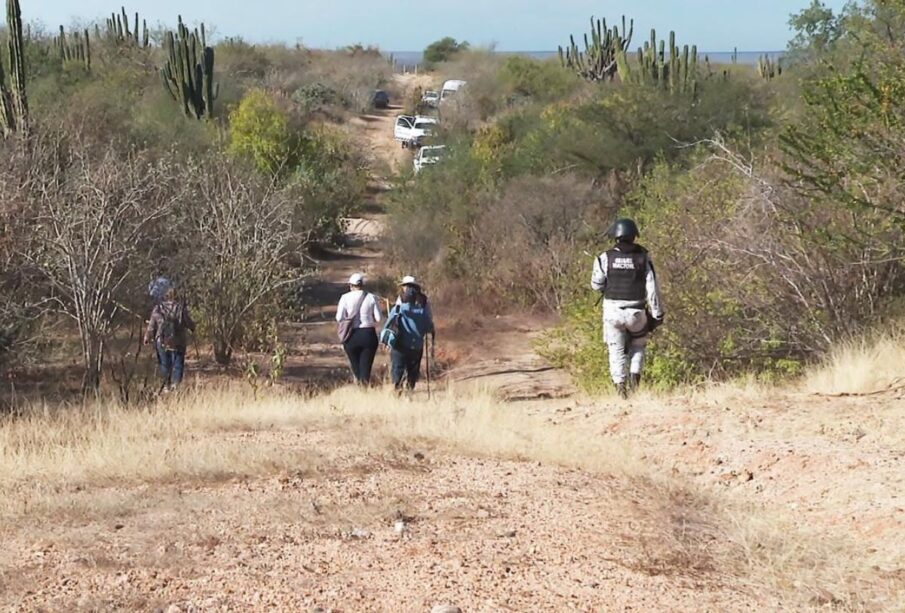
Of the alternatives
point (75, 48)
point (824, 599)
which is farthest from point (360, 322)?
point (75, 48)

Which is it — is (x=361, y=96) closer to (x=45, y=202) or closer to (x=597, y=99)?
(x=597, y=99)

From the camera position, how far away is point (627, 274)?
8.80 m

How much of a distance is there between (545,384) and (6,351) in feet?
23.5

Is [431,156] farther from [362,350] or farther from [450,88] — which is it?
[450,88]

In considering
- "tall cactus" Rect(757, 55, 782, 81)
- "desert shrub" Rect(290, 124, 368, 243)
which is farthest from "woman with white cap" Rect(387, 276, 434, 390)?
"tall cactus" Rect(757, 55, 782, 81)

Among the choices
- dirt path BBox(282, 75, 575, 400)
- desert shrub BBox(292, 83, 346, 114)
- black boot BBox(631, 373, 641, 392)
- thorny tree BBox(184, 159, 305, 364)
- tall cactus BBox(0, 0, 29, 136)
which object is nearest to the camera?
black boot BBox(631, 373, 641, 392)

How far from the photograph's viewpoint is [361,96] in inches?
2584

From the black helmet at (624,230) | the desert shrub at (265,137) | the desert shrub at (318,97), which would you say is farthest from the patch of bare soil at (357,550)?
the desert shrub at (318,97)

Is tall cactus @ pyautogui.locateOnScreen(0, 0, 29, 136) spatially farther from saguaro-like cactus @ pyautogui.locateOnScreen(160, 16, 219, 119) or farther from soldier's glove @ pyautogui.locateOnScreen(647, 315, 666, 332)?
saguaro-like cactus @ pyautogui.locateOnScreen(160, 16, 219, 119)

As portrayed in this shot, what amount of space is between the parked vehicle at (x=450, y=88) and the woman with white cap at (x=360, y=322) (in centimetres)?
5102

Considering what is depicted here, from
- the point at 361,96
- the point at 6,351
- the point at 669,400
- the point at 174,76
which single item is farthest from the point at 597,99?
the point at 361,96

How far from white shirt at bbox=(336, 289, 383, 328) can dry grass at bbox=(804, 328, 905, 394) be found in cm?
421

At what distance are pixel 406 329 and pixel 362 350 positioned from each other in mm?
660

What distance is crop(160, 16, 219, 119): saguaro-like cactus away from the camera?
35.0 meters
